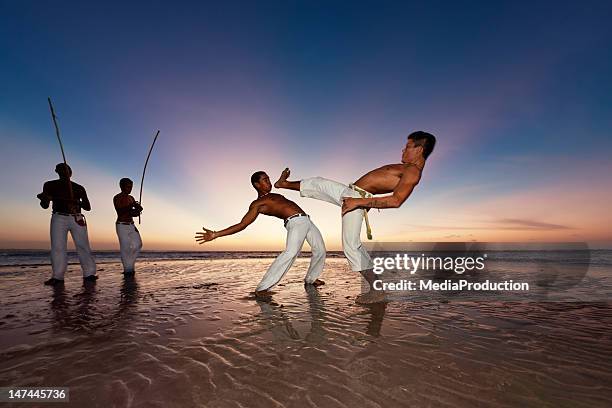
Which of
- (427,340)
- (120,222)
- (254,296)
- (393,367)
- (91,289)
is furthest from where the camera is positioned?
(120,222)

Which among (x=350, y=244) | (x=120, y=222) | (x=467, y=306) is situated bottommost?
(x=467, y=306)

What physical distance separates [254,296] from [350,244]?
2.14 metres

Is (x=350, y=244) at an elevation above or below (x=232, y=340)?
above

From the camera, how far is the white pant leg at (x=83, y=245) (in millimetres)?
7570

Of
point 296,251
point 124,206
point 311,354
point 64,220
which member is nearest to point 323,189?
point 296,251

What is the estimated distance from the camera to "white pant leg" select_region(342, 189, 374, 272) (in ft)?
16.9

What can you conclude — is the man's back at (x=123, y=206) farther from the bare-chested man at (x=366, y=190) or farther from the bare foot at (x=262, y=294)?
the bare foot at (x=262, y=294)

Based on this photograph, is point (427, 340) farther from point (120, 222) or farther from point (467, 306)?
point (120, 222)

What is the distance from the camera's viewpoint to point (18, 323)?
3684 millimetres

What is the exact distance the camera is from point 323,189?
556cm

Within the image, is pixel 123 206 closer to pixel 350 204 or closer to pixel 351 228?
pixel 351 228

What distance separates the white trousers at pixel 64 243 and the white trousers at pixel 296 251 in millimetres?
5270

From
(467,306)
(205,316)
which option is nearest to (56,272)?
(205,316)

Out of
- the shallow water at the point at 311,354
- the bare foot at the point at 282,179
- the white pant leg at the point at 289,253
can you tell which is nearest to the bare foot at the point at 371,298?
the shallow water at the point at 311,354
